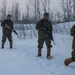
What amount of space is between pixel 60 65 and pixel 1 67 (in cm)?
174

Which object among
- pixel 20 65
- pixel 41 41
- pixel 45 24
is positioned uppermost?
pixel 45 24

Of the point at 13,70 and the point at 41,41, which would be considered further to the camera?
the point at 41,41

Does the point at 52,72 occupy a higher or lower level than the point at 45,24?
lower

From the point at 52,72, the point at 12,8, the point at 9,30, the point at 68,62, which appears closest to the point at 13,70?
the point at 52,72

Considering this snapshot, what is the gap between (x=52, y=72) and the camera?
669cm

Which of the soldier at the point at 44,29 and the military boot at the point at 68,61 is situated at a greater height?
the soldier at the point at 44,29

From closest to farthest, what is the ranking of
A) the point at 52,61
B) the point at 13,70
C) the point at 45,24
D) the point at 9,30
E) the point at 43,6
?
1. the point at 13,70
2. the point at 52,61
3. the point at 45,24
4. the point at 9,30
5. the point at 43,6

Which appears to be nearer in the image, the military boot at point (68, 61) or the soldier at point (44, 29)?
the military boot at point (68, 61)

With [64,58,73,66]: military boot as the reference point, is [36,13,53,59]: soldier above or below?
above

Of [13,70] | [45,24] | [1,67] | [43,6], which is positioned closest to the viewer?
[13,70]

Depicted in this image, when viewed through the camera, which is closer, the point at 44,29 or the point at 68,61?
the point at 68,61

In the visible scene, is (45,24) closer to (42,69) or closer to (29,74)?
(42,69)

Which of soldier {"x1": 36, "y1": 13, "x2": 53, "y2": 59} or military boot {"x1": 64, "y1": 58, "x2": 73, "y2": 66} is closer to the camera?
military boot {"x1": 64, "y1": 58, "x2": 73, "y2": 66}

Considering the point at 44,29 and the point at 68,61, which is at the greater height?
the point at 44,29
